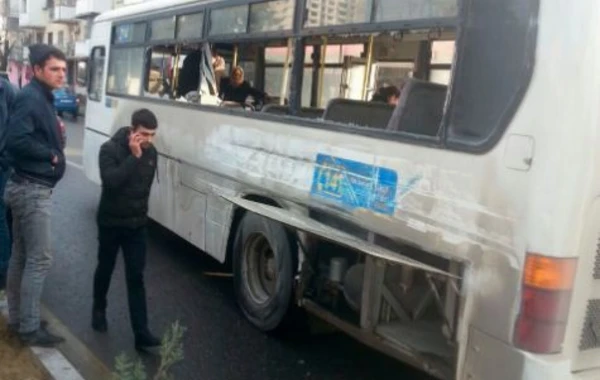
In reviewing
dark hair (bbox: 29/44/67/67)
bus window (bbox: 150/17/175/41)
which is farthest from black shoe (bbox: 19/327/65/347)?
bus window (bbox: 150/17/175/41)

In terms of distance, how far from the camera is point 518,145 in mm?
3260

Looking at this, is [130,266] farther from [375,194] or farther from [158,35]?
[158,35]

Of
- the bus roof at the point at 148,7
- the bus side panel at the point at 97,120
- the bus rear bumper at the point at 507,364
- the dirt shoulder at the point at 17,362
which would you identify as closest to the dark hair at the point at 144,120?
the dirt shoulder at the point at 17,362

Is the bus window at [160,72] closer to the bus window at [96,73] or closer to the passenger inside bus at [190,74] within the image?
the passenger inside bus at [190,74]

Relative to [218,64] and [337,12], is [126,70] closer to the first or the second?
[218,64]

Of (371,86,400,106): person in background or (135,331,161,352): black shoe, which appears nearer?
(135,331,161,352): black shoe

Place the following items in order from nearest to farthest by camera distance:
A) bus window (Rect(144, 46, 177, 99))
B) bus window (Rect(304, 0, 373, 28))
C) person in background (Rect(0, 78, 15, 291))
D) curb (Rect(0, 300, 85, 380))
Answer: curb (Rect(0, 300, 85, 380))
bus window (Rect(304, 0, 373, 28))
person in background (Rect(0, 78, 15, 291))
bus window (Rect(144, 46, 177, 99))

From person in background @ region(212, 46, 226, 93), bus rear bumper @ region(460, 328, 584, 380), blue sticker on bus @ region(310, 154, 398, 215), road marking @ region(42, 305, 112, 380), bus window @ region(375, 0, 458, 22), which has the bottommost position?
road marking @ region(42, 305, 112, 380)

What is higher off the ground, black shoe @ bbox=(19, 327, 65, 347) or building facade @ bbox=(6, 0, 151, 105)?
building facade @ bbox=(6, 0, 151, 105)

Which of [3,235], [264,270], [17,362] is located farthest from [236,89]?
[17,362]

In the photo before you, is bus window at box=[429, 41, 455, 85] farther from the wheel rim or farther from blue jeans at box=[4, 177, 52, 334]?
blue jeans at box=[4, 177, 52, 334]

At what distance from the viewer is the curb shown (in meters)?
4.26

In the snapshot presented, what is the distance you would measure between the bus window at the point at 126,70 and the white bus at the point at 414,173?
5.44 ft

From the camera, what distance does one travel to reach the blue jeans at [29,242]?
15.0ft
